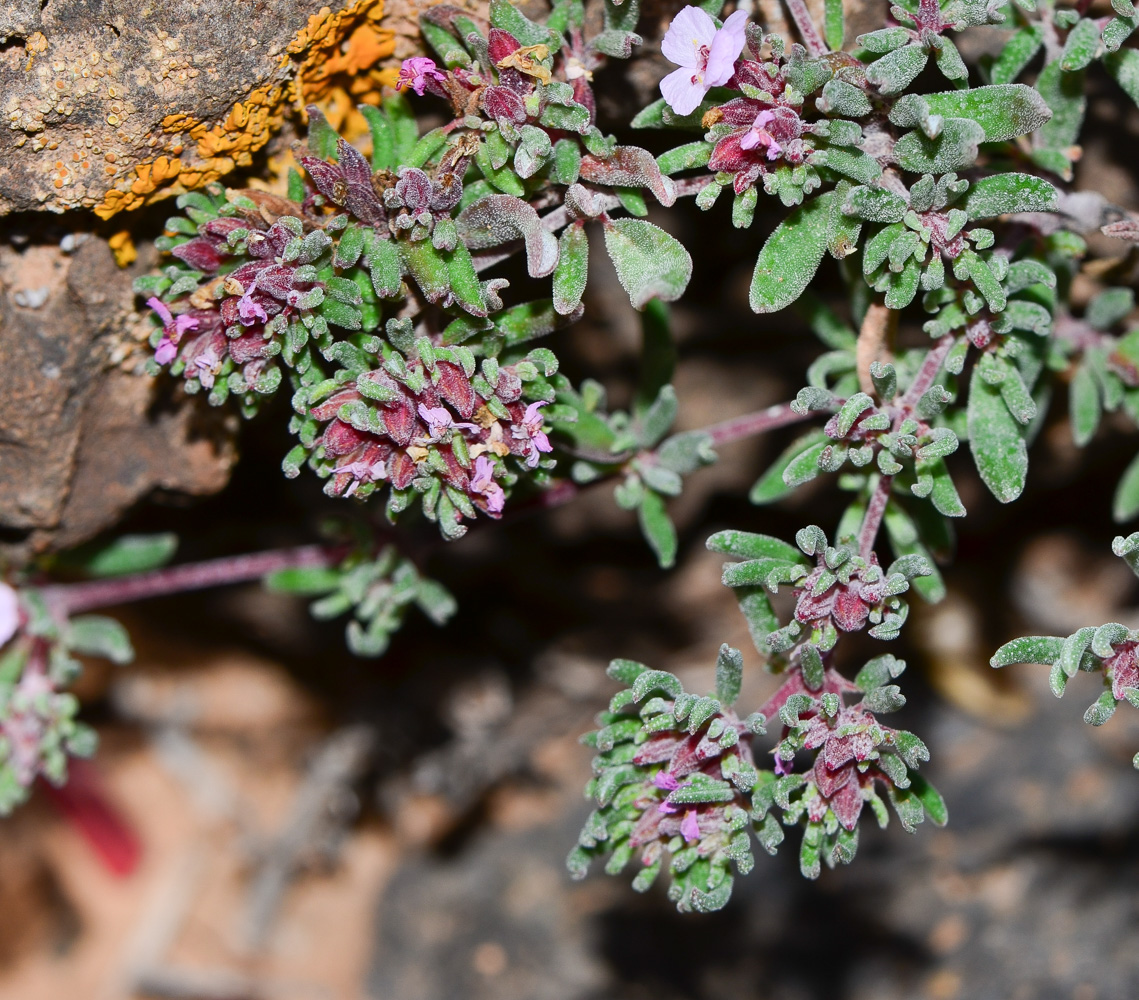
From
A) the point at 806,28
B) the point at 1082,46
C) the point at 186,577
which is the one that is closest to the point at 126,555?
the point at 186,577

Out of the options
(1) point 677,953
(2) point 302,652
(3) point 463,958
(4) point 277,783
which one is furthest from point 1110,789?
(4) point 277,783

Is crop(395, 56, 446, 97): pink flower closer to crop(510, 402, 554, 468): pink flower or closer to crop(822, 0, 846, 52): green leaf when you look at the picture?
crop(510, 402, 554, 468): pink flower

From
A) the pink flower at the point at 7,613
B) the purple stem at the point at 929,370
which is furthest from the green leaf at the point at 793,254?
the pink flower at the point at 7,613

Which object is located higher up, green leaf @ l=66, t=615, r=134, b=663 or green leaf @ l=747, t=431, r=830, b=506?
green leaf @ l=747, t=431, r=830, b=506

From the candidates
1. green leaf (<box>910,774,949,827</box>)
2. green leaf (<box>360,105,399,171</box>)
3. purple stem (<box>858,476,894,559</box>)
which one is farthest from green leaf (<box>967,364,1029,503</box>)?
green leaf (<box>360,105,399,171</box>)

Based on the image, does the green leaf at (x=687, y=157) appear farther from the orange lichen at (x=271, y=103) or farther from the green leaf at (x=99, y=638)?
the green leaf at (x=99, y=638)

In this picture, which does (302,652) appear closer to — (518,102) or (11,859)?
(11,859)
